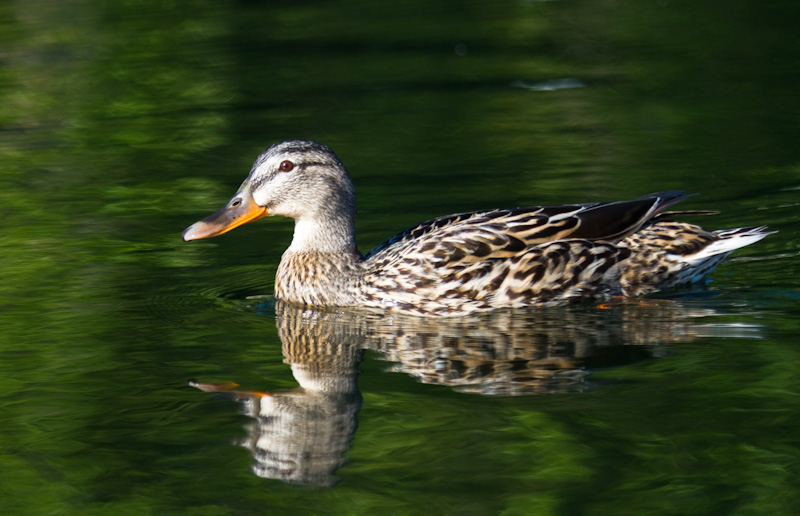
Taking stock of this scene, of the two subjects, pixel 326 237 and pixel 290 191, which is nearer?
pixel 290 191

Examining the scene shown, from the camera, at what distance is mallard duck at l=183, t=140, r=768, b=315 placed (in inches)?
374

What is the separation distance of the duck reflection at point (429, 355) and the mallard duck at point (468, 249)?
0.16m

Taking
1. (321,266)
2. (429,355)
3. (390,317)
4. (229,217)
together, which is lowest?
(429,355)

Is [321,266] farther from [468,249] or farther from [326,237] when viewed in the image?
[468,249]

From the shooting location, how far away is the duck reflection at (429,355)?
7090 millimetres

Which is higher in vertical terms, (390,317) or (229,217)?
(229,217)

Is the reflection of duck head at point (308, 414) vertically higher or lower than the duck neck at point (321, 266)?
lower

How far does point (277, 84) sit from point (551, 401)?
11741 mm

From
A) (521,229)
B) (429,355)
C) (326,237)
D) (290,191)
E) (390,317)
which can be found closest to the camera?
(429,355)

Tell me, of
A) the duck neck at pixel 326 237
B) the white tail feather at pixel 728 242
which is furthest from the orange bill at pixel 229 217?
the white tail feather at pixel 728 242

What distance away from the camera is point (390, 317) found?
31.1 feet

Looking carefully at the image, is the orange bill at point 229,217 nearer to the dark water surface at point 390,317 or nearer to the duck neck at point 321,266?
the duck neck at point 321,266

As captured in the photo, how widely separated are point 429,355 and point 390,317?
1069 mm

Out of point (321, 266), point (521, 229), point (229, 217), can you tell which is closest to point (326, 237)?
point (321, 266)
